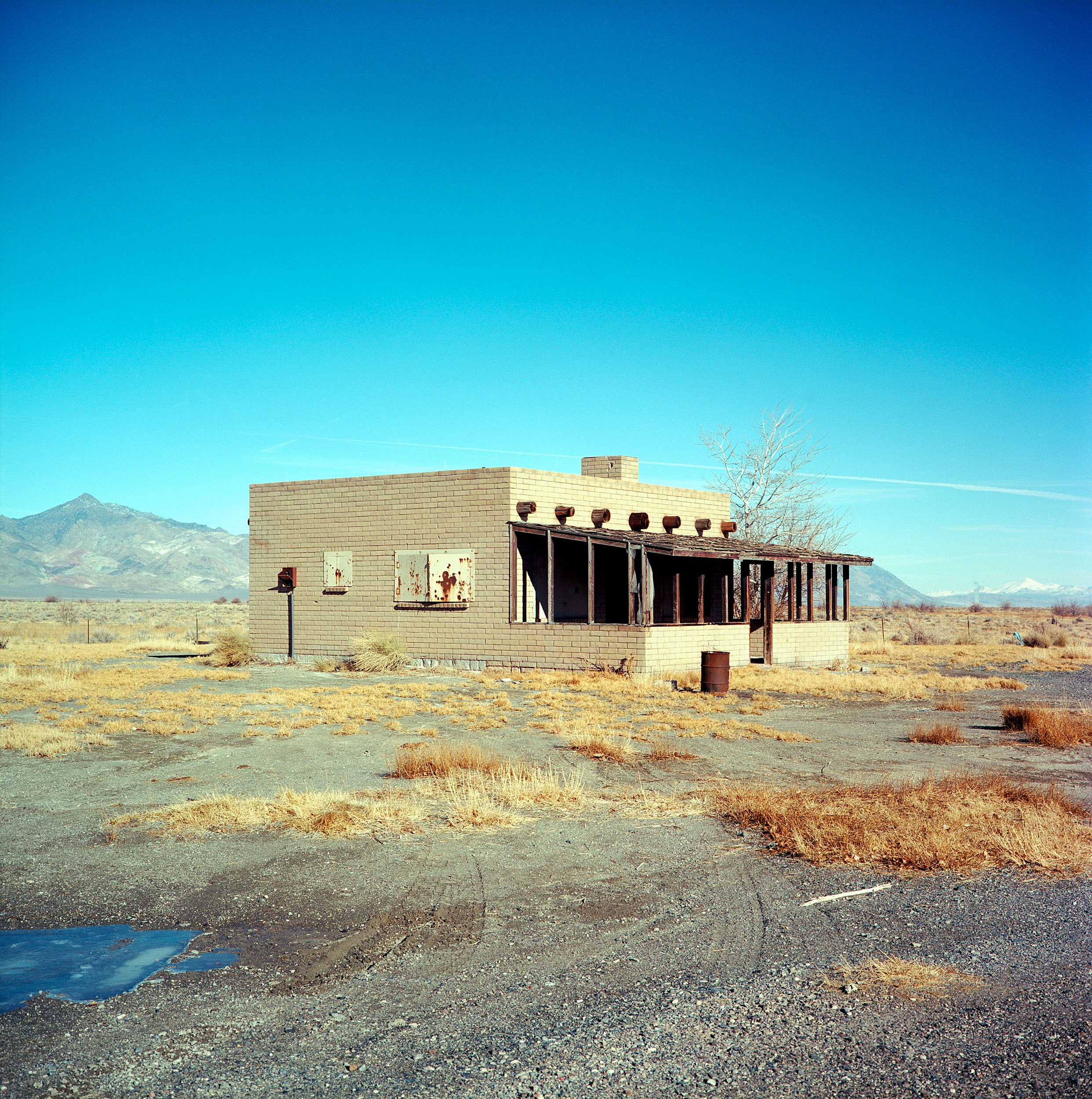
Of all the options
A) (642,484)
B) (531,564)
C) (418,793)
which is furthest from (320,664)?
(418,793)

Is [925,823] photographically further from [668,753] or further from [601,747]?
[601,747]

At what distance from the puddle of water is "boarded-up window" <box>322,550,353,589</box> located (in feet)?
64.1

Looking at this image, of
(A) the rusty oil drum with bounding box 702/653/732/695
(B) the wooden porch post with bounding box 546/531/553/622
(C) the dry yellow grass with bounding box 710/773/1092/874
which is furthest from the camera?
(B) the wooden porch post with bounding box 546/531/553/622

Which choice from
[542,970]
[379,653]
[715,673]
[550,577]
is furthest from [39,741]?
[715,673]

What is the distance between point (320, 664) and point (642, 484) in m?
10.0

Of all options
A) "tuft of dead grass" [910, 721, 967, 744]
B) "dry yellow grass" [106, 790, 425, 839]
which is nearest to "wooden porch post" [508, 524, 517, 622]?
"tuft of dead grass" [910, 721, 967, 744]

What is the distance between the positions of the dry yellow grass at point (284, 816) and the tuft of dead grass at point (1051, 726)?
30.5ft

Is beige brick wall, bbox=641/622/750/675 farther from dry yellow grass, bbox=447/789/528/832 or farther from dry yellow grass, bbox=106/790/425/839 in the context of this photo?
dry yellow grass, bbox=106/790/425/839

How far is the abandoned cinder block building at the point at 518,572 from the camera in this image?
22734 mm

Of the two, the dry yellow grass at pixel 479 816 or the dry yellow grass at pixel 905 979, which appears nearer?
the dry yellow grass at pixel 905 979

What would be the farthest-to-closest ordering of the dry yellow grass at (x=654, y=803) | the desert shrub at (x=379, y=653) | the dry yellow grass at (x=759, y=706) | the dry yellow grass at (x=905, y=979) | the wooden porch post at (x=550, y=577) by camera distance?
the desert shrub at (x=379, y=653), the wooden porch post at (x=550, y=577), the dry yellow grass at (x=759, y=706), the dry yellow grass at (x=654, y=803), the dry yellow grass at (x=905, y=979)

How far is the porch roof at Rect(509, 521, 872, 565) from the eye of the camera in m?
21.8

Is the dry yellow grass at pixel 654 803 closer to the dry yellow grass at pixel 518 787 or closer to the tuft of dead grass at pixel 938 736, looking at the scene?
the dry yellow grass at pixel 518 787

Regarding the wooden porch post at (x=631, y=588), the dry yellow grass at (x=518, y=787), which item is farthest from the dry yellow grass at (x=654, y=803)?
the wooden porch post at (x=631, y=588)
